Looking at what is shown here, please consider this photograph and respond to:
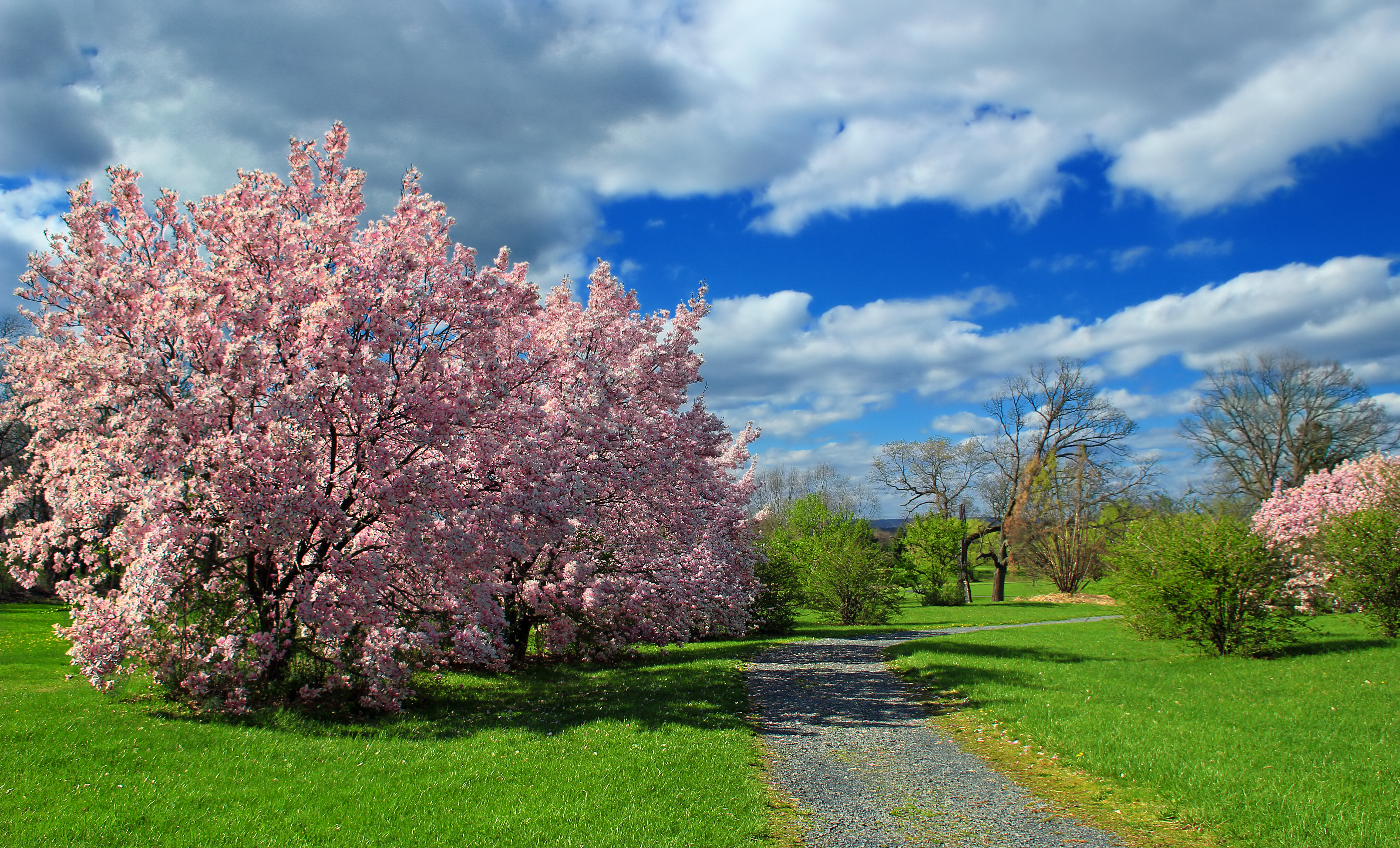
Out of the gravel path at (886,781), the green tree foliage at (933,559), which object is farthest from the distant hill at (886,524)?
the gravel path at (886,781)

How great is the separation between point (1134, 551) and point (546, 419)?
46.4ft

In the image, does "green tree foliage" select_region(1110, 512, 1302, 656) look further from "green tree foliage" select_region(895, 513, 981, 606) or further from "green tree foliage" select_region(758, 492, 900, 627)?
"green tree foliage" select_region(895, 513, 981, 606)

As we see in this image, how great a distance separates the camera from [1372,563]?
1634 cm

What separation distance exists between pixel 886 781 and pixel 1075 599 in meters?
42.1

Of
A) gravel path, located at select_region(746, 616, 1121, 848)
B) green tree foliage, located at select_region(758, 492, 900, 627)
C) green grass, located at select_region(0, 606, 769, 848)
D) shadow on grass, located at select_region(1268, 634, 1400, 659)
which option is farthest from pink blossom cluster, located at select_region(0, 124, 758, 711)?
green tree foliage, located at select_region(758, 492, 900, 627)

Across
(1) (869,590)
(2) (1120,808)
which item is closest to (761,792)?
(2) (1120,808)

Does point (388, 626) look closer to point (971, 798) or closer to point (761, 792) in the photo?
point (761, 792)

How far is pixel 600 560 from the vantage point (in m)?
15.7

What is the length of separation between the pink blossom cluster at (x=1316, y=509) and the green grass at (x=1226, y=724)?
5.86ft

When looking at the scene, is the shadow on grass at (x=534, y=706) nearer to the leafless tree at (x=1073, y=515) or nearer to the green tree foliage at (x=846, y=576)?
the green tree foliage at (x=846, y=576)

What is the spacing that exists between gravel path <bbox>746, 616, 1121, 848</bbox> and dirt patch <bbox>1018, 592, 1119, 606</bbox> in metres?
34.9

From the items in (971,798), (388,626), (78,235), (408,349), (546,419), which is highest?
(78,235)

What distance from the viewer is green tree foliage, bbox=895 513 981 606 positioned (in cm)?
4569

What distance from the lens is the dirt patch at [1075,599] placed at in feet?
136
